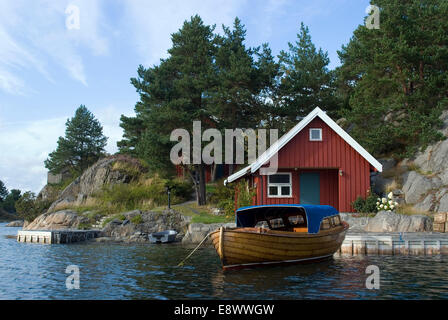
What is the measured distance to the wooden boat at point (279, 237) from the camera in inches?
496

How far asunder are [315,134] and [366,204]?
502cm

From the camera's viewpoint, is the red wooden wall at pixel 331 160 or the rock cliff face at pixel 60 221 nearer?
the red wooden wall at pixel 331 160

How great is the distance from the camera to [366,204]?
22672mm

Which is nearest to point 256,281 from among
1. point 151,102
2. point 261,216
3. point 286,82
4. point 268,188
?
point 261,216

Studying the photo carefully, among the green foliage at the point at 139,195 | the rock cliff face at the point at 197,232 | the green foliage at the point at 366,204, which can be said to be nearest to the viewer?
the green foliage at the point at 366,204

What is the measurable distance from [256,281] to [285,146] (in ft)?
42.9

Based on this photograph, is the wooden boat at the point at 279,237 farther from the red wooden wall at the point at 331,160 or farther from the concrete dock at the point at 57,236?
the concrete dock at the point at 57,236

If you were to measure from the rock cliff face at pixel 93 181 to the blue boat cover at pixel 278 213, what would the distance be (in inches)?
924

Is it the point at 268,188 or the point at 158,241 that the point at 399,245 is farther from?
the point at 158,241

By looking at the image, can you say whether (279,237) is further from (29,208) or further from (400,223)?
(29,208)

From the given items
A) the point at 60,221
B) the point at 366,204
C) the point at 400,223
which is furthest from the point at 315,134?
the point at 60,221

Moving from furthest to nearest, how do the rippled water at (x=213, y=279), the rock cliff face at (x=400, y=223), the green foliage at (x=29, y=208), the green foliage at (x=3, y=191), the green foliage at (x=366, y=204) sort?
the green foliage at (x=3, y=191) → the green foliage at (x=29, y=208) → the green foliage at (x=366, y=204) → the rock cliff face at (x=400, y=223) → the rippled water at (x=213, y=279)

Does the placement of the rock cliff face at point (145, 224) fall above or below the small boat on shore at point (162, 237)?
above

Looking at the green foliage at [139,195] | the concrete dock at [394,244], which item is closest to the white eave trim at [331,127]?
the concrete dock at [394,244]
